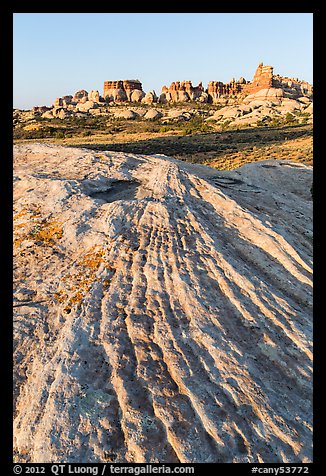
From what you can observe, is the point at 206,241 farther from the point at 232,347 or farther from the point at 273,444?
the point at 273,444

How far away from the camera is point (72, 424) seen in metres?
2.81

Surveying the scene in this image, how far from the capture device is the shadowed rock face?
2795 millimetres

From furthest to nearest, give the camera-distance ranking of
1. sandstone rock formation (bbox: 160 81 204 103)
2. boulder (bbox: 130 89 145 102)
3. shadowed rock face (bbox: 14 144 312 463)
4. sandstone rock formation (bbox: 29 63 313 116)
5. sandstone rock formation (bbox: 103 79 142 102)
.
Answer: sandstone rock formation (bbox: 160 81 204 103) → sandstone rock formation (bbox: 103 79 142 102) → boulder (bbox: 130 89 145 102) → sandstone rock formation (bbox: 29 63 313 116) → shadowed rock face (bbox: 14 144 312 463)

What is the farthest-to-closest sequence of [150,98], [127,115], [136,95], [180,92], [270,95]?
[180,92]
[136,95]
[150,98]
[270,95]
[127,115]

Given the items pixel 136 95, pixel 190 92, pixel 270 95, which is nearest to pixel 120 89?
pixel 136 95

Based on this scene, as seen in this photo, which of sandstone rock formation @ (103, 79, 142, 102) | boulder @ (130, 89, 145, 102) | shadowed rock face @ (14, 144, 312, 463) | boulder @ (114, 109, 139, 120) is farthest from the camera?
sandstone rock formation @ (103, 79, 142, 102)

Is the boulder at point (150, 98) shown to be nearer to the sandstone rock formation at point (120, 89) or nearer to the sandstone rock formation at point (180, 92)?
the sandstone rock formation at point (180, 92)

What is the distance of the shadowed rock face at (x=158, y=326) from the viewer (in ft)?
9.17

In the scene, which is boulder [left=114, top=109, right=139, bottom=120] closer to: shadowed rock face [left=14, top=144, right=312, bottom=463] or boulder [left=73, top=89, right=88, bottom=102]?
boulder [left=73, top=89, right=88, bottom=102]

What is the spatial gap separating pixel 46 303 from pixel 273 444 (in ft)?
9.35

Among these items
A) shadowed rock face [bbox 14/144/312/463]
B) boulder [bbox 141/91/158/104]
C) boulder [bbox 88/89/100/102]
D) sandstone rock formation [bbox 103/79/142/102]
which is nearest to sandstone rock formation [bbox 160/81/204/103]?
boulder [bbox 141/91/158/104]

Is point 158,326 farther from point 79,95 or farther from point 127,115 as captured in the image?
point 79,95

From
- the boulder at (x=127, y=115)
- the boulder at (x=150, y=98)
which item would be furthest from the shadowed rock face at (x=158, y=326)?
the boulder at (x=150, y=98)

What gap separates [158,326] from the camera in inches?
142
